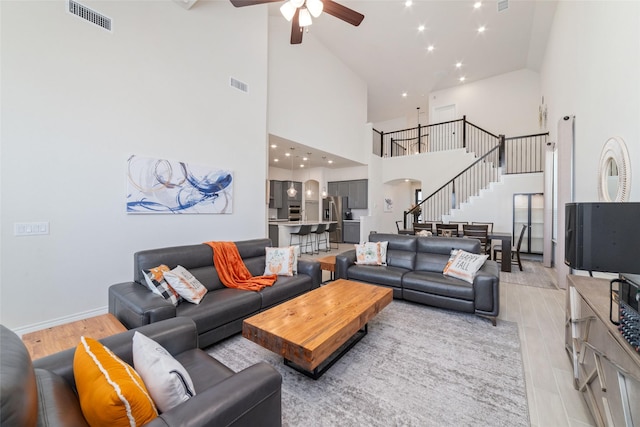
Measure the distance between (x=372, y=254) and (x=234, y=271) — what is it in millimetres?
1997

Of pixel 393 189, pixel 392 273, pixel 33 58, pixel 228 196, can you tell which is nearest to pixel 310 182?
pixel 393 189

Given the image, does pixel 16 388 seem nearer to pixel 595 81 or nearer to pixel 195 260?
pixel 195 260

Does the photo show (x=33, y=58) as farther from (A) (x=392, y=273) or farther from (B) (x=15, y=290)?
(A) (x=392, y=273)

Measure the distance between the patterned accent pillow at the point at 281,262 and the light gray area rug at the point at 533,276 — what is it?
12.4ft

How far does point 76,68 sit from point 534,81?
423 inches

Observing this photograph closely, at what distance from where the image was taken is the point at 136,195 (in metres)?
3.19

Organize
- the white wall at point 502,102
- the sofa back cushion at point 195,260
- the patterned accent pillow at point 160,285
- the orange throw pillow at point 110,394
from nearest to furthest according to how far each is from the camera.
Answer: the orange throw pillow at point 110,394 → the patterned accent pillow at point 160,285 → the sofa back cushion at point 195,260 → the white wall at point 502,102

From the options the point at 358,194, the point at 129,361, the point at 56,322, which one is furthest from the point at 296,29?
the point at 358,194

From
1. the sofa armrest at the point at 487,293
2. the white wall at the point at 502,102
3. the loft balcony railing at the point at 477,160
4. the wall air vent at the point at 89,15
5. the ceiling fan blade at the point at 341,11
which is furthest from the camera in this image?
the white wall at the point at 502,102

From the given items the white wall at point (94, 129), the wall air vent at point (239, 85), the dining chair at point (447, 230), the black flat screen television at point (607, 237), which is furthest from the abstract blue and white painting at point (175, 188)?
the dining chair at point (447, 230)

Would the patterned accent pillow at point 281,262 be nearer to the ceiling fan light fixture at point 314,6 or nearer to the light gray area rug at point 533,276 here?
the ceiling fan light fixture at point 314,6

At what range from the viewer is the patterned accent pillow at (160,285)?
2335mm

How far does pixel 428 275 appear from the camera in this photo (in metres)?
3.39

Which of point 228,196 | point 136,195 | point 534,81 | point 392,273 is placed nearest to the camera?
point 136,195
